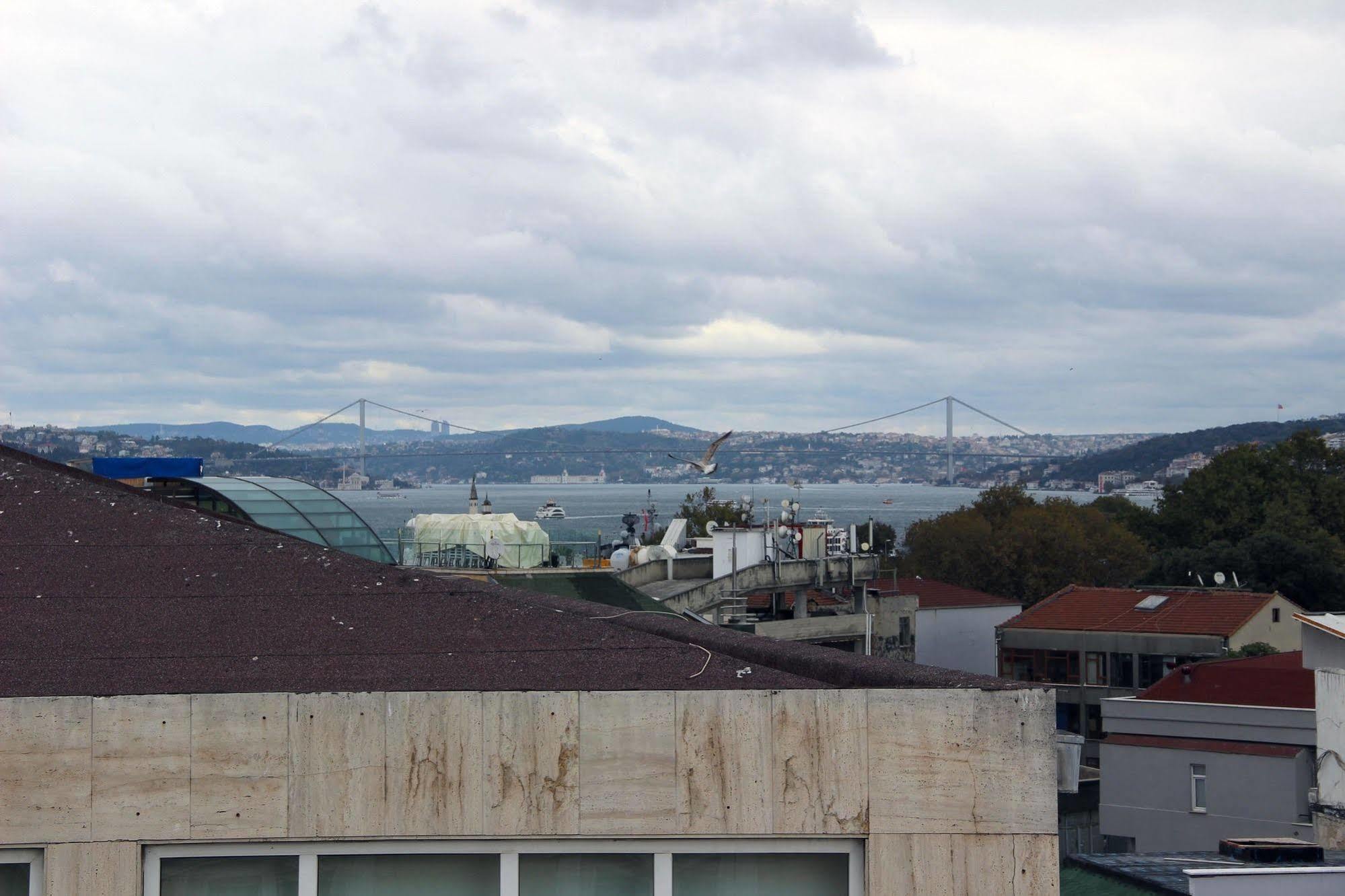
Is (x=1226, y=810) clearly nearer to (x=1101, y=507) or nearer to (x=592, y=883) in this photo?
(x=592, y=883)

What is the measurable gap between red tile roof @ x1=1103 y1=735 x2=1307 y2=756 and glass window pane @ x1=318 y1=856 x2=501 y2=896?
25513 millimetres

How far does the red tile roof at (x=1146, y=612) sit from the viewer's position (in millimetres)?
43219

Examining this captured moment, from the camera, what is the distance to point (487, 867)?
5121 mm

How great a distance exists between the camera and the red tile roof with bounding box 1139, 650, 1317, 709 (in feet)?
93.5

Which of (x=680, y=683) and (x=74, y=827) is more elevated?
(x=680, y=683)

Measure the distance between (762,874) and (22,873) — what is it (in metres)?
2.58

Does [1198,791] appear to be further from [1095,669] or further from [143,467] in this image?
[143,467]

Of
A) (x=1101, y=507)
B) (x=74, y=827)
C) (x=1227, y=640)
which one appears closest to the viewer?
(x=74, y=827)

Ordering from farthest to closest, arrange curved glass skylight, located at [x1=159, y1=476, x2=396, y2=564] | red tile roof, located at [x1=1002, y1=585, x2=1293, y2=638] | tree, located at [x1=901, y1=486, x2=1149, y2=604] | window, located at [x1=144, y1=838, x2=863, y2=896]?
tree, located at [x1=901, y1=486, x2=1149, y2=604]
red tile roof, located at [x1=1002, y1=585, x2=1293, y2=638]
curved glass skylight, located at [x1=159, y1=476, x2=396, y2=564]
window, located at [x1=144, y1=838, x2=863, y2=896]

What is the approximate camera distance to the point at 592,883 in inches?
201

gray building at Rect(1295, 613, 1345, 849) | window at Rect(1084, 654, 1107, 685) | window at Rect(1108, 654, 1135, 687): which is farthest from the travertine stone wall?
window at Rect(1084, 654, 1107, 685)

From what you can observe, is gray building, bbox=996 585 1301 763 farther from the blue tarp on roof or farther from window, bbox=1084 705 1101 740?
the blue tarp on roof

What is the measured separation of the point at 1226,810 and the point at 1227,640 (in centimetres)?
1463

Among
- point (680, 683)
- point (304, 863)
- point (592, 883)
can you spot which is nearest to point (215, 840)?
point (304, 863)
